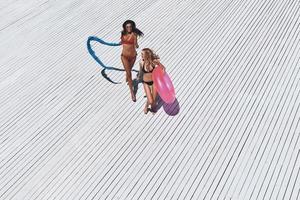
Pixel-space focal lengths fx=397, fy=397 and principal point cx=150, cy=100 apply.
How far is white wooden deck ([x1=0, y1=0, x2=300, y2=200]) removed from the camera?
816cm

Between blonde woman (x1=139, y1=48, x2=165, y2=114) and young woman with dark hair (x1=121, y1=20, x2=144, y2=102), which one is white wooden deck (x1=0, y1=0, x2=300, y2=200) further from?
young woman with dark hair (x1=121, y1=20, x2=144, y2=102)

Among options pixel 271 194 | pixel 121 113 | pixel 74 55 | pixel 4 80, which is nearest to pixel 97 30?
pixel 74 55

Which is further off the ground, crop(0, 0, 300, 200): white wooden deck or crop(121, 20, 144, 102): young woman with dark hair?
crop(121, 20, 144, 102): young woman with dark hair

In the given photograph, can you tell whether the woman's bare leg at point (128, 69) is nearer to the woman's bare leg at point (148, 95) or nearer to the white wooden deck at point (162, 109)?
the white wooden deck at point (162, 109)

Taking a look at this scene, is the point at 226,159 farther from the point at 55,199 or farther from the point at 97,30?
the point at 97,30

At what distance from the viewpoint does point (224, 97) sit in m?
10.1

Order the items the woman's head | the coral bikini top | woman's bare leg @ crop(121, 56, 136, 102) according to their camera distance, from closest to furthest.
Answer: the woman's head < the coral bikini top < woman's bare leg @ crop(121, 56, 136, 102)

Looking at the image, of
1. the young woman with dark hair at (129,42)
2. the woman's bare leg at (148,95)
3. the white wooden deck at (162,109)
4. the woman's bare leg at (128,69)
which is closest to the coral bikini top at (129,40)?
the young woman with dark hair at (129,42)

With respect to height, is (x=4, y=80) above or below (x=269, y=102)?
above

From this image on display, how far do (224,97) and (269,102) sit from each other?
3.63 ft

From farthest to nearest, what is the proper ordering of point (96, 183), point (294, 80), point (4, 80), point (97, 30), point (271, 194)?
1. point (97, 30)
2. point (4, 80)
3. point (294, 80)
4. point (96, 183)
5. point (271, 194)

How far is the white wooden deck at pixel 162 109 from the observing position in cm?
816

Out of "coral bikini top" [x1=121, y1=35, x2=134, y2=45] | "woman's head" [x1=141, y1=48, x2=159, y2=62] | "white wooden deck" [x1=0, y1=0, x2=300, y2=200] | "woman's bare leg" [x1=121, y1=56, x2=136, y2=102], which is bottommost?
"white wooden deck" [x1=0, y1=0, x2=300, y2=200]

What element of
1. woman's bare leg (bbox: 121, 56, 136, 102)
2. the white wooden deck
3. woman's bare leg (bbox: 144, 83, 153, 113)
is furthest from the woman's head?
the white wooden deck
